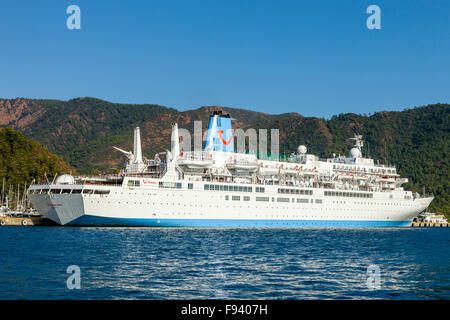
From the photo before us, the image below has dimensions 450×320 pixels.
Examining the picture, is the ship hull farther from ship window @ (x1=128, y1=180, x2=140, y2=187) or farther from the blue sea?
the blue sea

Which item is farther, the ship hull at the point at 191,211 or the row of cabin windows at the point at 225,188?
the row of cabin windows at the point at 225,188

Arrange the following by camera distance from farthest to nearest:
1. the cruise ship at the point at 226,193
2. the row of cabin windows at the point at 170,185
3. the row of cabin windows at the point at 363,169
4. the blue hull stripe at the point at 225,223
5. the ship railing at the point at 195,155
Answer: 1. the row of cabin windows at the point at 363,169
2. the ship railing at the point at 195,155
3. the row of cabin windows at the point at 170,185
4. the cruise ship at the point at 226,193
5. the blue hull stripe at the point at 225,223

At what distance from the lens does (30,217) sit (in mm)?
67875

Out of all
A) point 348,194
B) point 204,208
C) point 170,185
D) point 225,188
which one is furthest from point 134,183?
point 348,194

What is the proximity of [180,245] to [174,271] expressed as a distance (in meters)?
11.2

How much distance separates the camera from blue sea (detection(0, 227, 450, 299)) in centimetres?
1794

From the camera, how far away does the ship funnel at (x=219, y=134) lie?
5853cm

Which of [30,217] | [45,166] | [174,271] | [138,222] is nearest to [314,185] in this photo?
[138,222]

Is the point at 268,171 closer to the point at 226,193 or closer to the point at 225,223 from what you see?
the point at 226,193

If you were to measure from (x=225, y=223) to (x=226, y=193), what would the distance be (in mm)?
3443

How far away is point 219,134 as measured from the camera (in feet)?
194

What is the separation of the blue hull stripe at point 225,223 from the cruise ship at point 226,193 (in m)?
0.11

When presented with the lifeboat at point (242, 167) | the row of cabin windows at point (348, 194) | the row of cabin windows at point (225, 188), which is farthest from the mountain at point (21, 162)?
the row of cabin windows at point (348, 194)

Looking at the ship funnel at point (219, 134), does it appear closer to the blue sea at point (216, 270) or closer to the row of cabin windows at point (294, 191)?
the row of cabin windows at point (294, 191)
